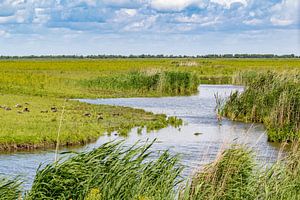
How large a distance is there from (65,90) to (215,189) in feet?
112

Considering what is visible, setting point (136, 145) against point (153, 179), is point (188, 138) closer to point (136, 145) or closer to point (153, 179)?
point (136, 145)

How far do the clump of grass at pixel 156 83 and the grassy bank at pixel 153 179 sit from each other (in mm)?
35290

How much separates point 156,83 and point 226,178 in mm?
37166

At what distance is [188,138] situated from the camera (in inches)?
941

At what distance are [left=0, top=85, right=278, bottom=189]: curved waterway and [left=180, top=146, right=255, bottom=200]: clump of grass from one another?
1.06 ft

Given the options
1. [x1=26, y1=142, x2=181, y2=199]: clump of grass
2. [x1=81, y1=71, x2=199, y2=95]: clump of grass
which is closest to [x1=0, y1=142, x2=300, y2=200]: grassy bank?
[x1=26, y1=142, x2=181, y2=199]: clump of grass

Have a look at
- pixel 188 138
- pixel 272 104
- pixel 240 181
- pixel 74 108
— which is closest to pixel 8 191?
pixel 240 181

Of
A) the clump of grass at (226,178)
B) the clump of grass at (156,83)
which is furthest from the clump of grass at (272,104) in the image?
the clump of grass at (156,83)

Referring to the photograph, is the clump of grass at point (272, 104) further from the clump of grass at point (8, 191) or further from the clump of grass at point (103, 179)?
the clump of grass at point (8, 191)

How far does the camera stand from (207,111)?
112 ft

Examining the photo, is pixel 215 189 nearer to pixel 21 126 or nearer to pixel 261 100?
pixel 21 126

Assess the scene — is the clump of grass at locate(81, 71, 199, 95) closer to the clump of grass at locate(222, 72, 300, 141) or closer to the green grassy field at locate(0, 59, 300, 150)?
the green grassy field at locate(0, 59, 300, 150)

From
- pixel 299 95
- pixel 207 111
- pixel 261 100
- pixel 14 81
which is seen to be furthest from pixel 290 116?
pixel 14 81

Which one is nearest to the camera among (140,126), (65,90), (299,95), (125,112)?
(299,95)
